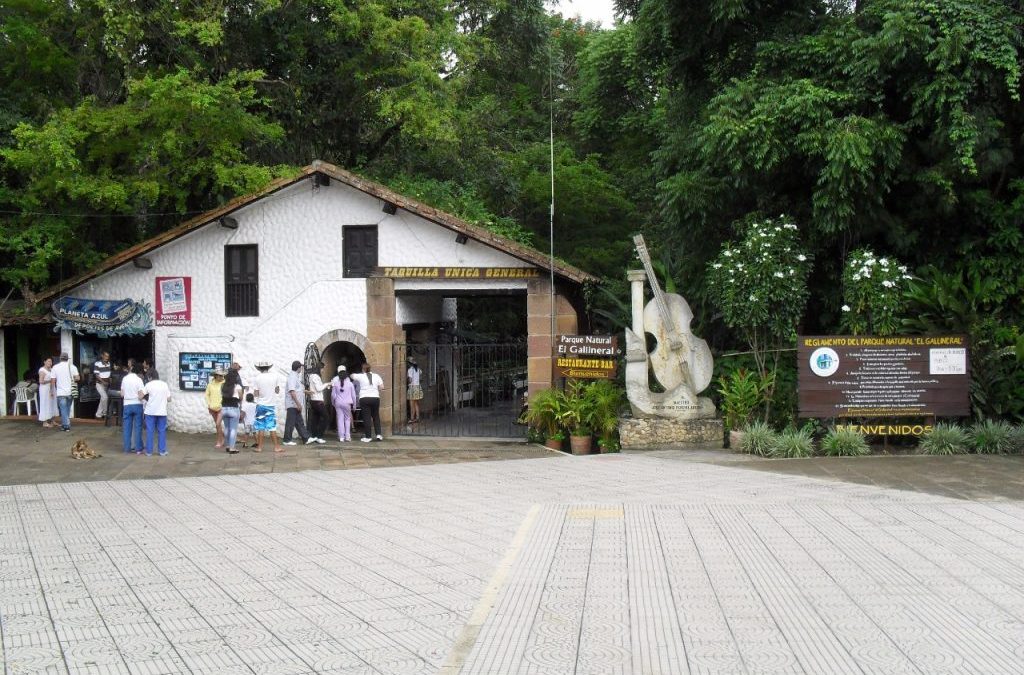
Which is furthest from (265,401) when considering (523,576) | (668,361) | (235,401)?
(523,576)

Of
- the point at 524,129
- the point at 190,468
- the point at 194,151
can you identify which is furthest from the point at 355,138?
the point at 190,468

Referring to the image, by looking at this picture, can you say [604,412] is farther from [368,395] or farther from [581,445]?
[368,395]

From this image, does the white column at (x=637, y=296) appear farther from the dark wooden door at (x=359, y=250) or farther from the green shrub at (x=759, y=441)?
the dark wooden door at (x=359, y=250)

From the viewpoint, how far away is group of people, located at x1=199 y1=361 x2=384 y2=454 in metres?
16.3

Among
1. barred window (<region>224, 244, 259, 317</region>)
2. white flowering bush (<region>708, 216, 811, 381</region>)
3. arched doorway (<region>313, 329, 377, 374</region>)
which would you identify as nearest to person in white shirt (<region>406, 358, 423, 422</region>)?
arched doorway (<region>313, 329, 377, 374</region>)

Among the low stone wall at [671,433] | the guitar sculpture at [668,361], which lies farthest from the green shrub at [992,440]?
the guitar sculpture at [668,361]

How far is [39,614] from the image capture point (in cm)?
700

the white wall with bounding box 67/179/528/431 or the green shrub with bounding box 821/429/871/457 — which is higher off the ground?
the white wall with bounding box 67/179/528/431

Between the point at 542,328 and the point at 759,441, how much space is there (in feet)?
16.9

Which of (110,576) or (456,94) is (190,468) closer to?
(110,576)

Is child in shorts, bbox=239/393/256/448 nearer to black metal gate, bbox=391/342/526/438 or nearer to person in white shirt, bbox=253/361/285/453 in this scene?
person in white shirt, bbox=253/361/285/453

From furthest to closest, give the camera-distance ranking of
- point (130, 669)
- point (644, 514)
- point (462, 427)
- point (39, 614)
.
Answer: point (462, 427) < point (644, 514) < point (39, 614) < point (130, 669)

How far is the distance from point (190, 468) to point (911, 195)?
1229cm

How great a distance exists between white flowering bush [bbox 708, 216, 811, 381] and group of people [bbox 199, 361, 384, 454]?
21.7 ft
